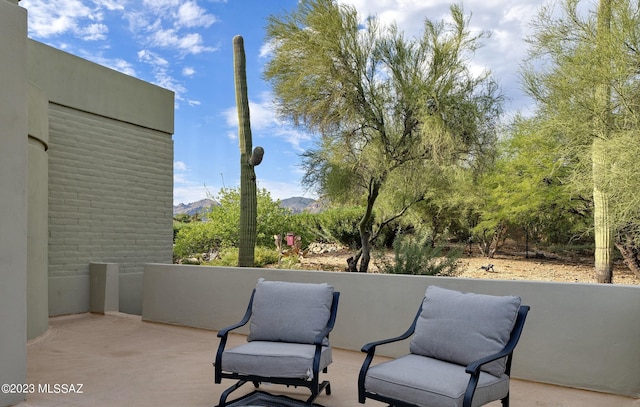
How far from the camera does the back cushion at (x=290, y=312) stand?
3.55 metres

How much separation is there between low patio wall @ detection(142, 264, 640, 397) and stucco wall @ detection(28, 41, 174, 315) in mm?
3132

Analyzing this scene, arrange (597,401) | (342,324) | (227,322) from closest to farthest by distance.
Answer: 1. (597,401)
2. (342,324)
3. (227,322)

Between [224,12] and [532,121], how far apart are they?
27.8ft

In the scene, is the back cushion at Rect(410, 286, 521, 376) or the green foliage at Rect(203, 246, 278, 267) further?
the green foliage at Rect(203, 246, 278, 267)

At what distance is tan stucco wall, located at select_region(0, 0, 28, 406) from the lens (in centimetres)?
328

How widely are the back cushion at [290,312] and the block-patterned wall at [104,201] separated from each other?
4.64 metres

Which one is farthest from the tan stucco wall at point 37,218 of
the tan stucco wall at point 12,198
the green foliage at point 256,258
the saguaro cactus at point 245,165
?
the green foliage at point 256,258

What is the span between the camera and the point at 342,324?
5102mm

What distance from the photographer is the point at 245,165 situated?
26.5 ft

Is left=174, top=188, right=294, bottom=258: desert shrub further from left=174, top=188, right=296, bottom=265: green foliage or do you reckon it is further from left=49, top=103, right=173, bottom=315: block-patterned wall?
left=49, top=103, right=173, bottom=315: block-patterned wall

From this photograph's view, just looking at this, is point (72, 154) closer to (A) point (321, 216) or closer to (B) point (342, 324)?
(B) point (342, 324)

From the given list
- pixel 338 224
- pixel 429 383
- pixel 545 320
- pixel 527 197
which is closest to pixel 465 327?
pixel 429 383

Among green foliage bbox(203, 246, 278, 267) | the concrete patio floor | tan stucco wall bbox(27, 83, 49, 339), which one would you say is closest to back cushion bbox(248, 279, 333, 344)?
the concrete patio floor

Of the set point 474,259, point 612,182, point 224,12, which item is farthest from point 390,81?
point 474,259
